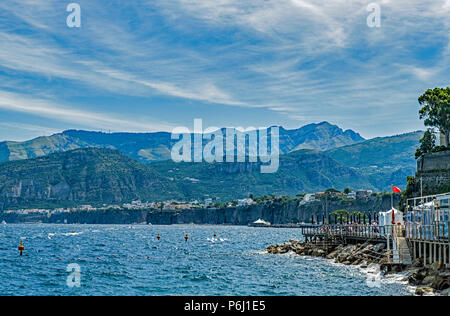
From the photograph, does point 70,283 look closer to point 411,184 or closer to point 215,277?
point 215,277

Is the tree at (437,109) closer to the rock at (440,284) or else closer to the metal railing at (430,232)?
the metal railing at (430,232)

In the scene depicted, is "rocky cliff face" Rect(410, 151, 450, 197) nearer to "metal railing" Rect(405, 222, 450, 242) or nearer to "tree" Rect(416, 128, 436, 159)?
"tree" Rect(416, 128, 436, 159)

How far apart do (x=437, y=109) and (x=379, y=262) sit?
162ft

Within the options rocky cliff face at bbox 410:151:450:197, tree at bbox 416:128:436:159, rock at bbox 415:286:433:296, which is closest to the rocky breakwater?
rock at bbox 415:286:433:296

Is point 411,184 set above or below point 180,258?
above

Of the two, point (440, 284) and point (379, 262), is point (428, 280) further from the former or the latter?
point (379, 262)

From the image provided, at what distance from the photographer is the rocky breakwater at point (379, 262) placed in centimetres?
3238

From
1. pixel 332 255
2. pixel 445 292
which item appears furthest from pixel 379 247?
pixel 445 292

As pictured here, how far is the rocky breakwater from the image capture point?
32.4 metres

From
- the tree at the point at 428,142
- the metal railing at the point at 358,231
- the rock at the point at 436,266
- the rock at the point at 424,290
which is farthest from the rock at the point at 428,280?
the tree at the point at 428,142

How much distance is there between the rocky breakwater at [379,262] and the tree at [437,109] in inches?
1287
